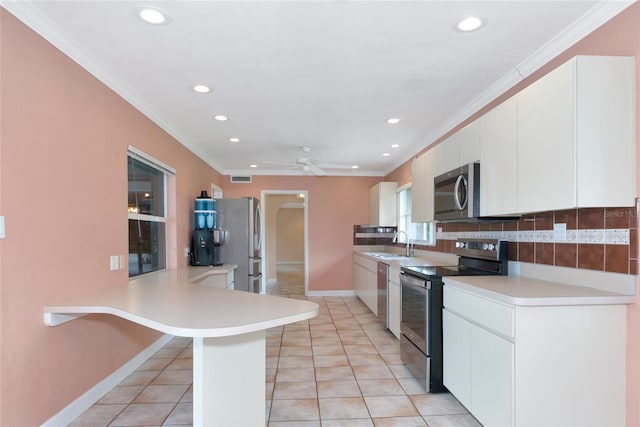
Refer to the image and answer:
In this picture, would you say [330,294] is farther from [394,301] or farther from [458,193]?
[458,193]

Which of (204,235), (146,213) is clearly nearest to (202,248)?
(204,235)

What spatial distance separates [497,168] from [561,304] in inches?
38.4

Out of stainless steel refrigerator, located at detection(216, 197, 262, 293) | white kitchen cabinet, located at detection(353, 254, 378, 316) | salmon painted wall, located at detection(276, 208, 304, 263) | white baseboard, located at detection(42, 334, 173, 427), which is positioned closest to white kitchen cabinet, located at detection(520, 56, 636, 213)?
white baseboard, located at detection(42, 334, 173, 427)

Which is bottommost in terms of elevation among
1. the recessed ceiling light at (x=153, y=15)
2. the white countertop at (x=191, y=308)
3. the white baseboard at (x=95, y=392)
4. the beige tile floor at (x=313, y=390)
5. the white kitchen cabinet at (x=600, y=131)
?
the beige tile floor at (x=313, y=390)

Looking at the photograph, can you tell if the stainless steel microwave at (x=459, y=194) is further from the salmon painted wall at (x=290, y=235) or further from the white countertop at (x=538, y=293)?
the salmon painted wall at (x=290, y=235)

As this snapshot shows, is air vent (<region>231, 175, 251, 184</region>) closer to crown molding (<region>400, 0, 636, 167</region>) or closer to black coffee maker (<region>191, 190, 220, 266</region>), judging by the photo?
black coffee maker (<region>191, 190, 220, 266</region>)

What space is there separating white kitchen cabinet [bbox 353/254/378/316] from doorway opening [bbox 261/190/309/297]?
102 centimetres

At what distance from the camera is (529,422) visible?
1.81 meters

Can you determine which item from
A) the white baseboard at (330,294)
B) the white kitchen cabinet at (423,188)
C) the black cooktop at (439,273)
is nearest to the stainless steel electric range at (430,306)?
the black cooktop at (439,273)

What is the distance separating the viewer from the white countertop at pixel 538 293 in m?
1.78

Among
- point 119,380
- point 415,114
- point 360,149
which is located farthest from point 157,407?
point 360,149

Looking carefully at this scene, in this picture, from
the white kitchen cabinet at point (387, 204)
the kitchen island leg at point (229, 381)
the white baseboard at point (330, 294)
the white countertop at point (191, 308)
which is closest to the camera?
Result: the white countertop at point (191, 308)

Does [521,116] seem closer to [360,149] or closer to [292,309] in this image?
[292,309]

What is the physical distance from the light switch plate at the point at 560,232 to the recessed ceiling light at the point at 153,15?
265 cm
